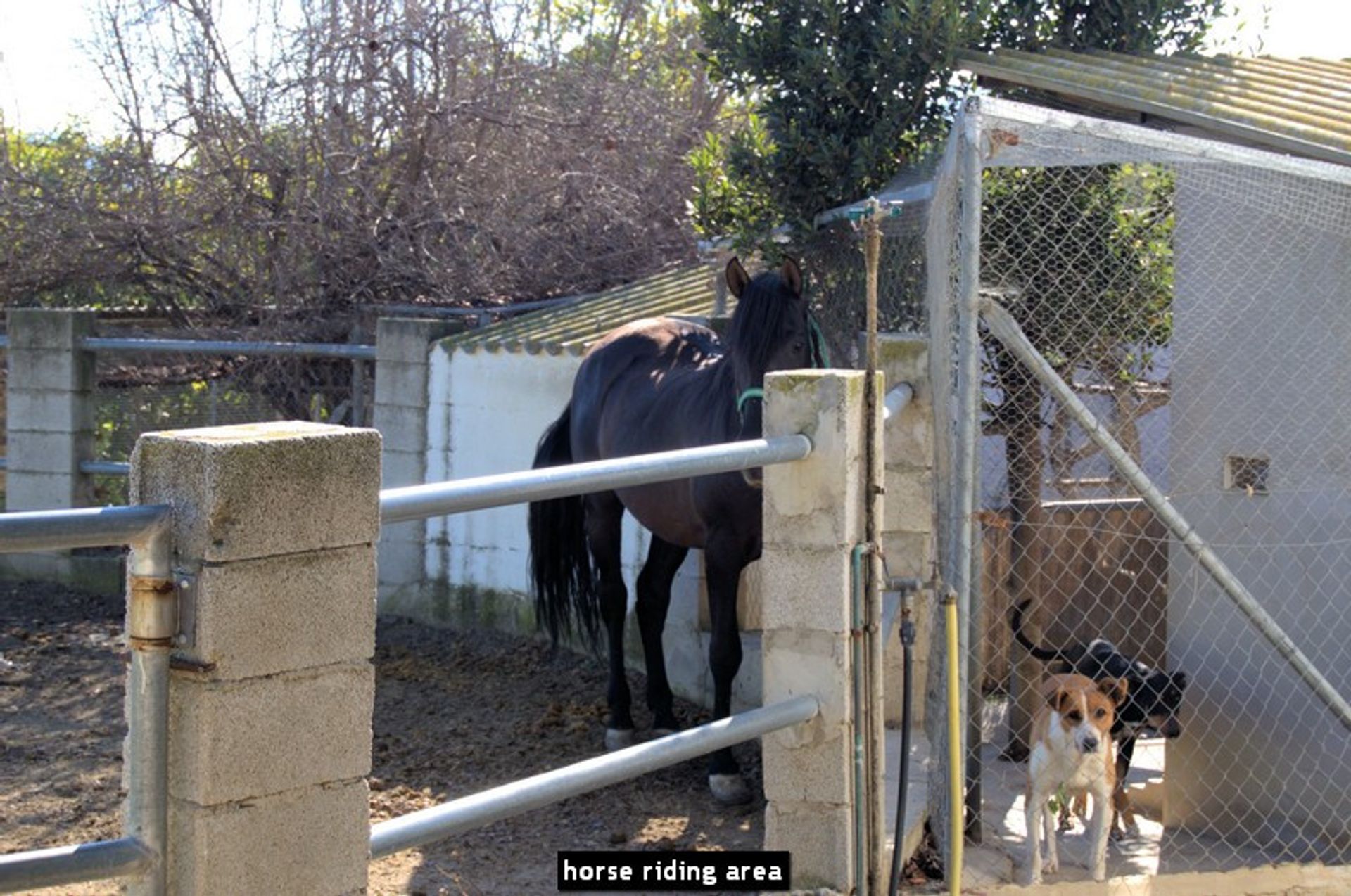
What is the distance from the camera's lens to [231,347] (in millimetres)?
9820

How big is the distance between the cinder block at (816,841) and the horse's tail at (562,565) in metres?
3.82

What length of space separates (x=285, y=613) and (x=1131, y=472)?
2.79m

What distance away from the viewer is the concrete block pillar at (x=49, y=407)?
33.5ft

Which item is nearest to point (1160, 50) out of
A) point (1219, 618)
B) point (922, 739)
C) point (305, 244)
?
point (1219, 618)

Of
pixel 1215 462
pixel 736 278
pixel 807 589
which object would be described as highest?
pixel 736 278

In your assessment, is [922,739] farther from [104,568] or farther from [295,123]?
[295,123]

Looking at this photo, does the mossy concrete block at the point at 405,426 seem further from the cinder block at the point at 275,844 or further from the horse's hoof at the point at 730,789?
the cinder block at the point at 275,844

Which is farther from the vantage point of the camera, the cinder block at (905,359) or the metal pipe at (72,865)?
the cinder block at (905,359)

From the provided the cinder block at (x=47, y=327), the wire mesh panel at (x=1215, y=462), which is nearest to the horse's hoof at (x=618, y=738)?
the wire mesh panel at (x=1215, y=462)

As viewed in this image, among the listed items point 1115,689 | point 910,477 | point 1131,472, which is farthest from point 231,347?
point 1131,472

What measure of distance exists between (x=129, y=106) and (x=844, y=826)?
10193 mm

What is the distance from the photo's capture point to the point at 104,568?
33.1ft

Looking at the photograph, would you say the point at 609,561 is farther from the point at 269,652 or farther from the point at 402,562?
the point at 269,652

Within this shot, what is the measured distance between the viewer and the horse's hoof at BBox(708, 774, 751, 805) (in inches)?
240
